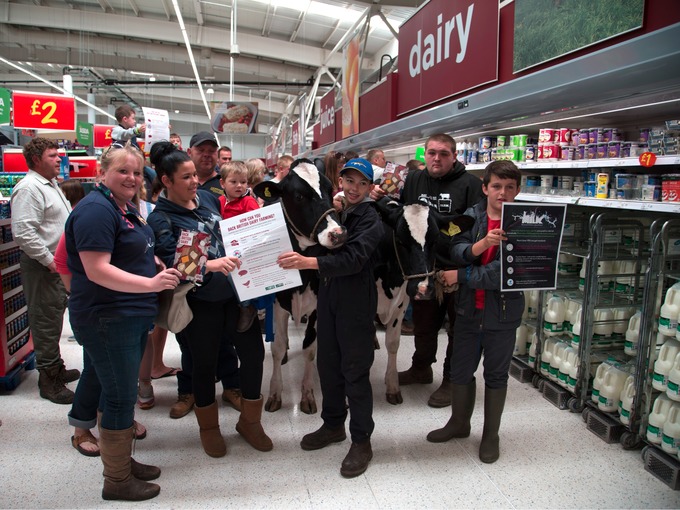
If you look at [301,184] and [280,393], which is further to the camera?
[280,393]

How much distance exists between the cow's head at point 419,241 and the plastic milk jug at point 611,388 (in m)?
1.31

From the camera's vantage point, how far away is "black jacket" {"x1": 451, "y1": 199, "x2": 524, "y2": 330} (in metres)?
2.66

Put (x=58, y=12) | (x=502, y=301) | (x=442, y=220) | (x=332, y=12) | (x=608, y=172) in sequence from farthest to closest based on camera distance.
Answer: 1. (x=58, y=12)
2. (x=332, y=12)
3. (x=608, y=172)
4. (x=442, y=220)
5. (x=502, y=301)

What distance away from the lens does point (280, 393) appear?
3.55 m

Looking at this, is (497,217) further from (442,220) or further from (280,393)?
(280,393)

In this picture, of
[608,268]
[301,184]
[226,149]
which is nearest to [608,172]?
[608,268]

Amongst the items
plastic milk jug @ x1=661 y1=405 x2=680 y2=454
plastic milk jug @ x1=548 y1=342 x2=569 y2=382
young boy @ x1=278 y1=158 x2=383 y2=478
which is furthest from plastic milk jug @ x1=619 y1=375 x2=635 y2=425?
young boy @ x1=278 y1=158 x2=383 y2=478

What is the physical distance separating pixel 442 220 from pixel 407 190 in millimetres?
614

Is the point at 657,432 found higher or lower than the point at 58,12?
lower

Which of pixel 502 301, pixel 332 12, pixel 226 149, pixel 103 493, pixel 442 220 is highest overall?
pixel 332 12

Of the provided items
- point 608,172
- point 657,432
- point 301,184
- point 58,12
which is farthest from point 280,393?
point 58,12

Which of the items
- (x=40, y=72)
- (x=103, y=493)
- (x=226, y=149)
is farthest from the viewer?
(x=40, y=72)

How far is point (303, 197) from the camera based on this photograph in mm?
2781

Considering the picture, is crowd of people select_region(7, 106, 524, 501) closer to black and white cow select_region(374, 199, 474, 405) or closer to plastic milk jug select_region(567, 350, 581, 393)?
black and white cow select_region(374, 199, 474, 405)
